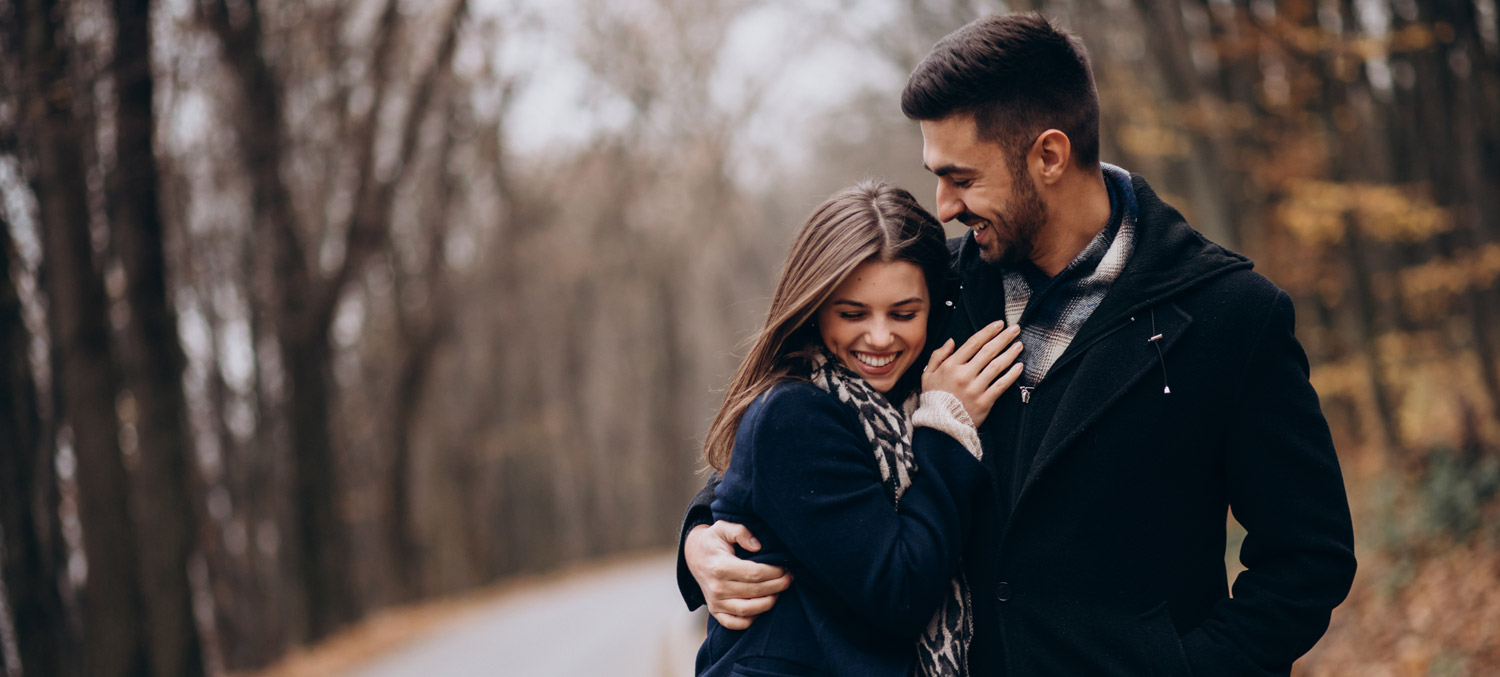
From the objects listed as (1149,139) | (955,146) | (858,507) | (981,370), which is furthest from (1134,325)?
(1149,139)

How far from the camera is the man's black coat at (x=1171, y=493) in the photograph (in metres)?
2.16

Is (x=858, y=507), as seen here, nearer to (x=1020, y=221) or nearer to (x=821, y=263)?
(x=821, y=263)

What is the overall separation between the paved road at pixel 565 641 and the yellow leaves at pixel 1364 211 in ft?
22.9

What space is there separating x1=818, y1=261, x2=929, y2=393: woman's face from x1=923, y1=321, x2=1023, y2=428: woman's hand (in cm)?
11

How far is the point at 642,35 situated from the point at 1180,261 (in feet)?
59.1

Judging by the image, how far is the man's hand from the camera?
247cm

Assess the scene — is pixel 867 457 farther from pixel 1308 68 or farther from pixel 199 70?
pixel 199 70

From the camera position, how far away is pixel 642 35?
1934 centimetres

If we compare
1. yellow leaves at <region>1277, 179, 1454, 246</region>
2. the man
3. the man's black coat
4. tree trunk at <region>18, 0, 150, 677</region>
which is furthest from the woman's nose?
yellow leaves at <region>1277, 179, 1454, 246</region>

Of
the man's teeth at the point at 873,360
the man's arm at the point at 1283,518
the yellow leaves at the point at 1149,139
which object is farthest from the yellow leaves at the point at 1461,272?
the man's teeth at the point at 873,360

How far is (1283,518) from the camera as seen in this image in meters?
2.17

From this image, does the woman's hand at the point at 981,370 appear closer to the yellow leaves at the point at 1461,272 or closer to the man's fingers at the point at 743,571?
the man's fingers at the point at 743,571

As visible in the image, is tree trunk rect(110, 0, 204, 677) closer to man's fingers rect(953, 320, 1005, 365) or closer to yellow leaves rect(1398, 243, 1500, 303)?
man's fingers rect(953, 320, 1005, 365)

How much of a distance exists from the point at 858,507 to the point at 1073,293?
0.68 meters
